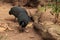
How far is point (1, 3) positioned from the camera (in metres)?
11.2

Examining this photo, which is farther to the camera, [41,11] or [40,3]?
[40,3]

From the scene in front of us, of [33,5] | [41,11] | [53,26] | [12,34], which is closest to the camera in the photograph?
[53,26]

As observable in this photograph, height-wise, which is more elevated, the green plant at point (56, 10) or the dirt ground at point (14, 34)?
the green plant at point (56, 10)

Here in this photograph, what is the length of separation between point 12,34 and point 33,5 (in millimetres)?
3913

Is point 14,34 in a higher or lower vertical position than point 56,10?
lower

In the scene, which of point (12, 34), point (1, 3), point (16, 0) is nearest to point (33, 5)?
point (16, 0)

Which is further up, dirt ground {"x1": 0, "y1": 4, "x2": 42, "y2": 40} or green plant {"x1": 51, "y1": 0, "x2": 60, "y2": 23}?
green plant {"x1": 51, "y1": 0, "x2": 60, "y2": 23}

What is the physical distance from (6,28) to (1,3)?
3.79 meters

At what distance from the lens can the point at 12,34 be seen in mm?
7273

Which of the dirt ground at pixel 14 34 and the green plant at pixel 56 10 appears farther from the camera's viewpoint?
the green plant at pixel 56 10

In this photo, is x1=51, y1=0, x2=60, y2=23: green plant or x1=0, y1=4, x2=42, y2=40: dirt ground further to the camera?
x1=51, y1=0, x2=60, y2=23: green plant

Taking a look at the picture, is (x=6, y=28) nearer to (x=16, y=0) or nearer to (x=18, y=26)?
(x=18, y=26)

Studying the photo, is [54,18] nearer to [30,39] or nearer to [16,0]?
[30,39]

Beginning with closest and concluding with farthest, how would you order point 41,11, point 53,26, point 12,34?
1. point 53,26
2. point 12,34
3. point 41,11
